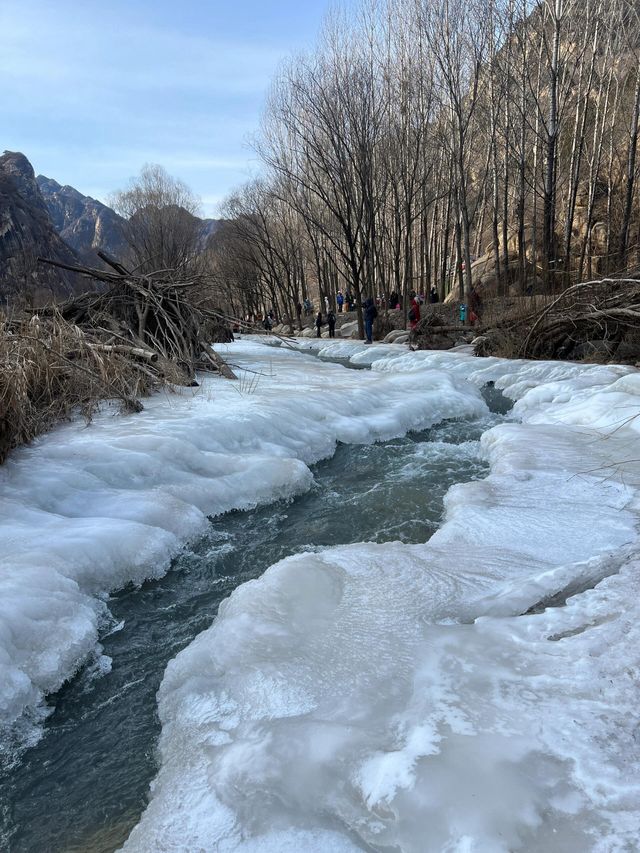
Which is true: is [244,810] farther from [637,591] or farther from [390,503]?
[390,503]

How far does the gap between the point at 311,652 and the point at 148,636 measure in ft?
2.73

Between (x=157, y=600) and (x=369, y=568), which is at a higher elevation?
(x=369, y=568)

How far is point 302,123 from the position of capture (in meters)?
15.4

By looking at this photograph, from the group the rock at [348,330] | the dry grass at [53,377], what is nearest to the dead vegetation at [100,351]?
the dry grass at [53,377]

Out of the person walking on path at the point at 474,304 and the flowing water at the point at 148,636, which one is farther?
the person walking on path at the point at 474,304

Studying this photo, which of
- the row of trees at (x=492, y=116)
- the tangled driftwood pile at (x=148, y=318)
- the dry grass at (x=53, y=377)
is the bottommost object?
the dry grass at (x=53, y=377)

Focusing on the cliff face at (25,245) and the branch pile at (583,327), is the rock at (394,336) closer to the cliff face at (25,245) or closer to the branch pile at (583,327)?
the branch pile at (583,327)

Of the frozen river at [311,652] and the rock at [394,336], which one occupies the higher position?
the rock at [394,336]

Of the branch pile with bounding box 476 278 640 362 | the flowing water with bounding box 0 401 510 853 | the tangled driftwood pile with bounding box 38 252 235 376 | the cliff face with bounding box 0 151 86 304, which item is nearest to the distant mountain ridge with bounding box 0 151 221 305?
the cliff face with bounding box 0 151 86 304

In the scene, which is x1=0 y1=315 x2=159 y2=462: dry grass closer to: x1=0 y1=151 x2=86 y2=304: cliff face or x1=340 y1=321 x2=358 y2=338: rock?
x1=340 y1=321 x2=358 y2=338: rock

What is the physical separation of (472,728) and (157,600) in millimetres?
1660

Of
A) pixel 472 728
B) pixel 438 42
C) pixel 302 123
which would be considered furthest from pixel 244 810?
pixel 438 42

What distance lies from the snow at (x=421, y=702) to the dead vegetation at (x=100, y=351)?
8.27 feet

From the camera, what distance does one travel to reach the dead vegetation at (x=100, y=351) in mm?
4052
